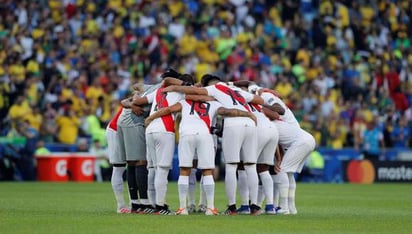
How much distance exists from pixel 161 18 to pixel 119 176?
2073cm

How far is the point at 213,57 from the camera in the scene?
39.4m

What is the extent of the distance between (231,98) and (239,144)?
2.48 ft

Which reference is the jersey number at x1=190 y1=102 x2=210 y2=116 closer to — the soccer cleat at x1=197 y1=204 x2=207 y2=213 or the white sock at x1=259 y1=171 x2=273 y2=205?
the white sock at x1=259 y1=171 x2=273 y2=205

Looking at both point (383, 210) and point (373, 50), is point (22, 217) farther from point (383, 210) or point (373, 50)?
point (373, 50)

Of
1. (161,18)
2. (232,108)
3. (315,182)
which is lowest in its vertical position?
(315,182)

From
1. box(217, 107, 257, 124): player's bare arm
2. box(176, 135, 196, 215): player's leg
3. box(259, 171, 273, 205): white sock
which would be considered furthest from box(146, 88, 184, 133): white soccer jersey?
box(259, 171, 273, 205): white sock

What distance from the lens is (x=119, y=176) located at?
20000 millimetres

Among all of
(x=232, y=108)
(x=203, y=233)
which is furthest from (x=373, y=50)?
(x=203, y=233)

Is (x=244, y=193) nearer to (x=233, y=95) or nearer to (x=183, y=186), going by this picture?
(x=183, y=186)

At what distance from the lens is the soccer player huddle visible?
61.7ft

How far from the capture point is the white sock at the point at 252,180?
19.0 meters

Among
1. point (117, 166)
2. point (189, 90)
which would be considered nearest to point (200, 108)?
point (189, 90)

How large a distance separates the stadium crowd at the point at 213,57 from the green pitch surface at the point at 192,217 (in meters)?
8.10

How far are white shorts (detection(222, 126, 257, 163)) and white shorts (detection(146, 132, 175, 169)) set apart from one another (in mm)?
856
